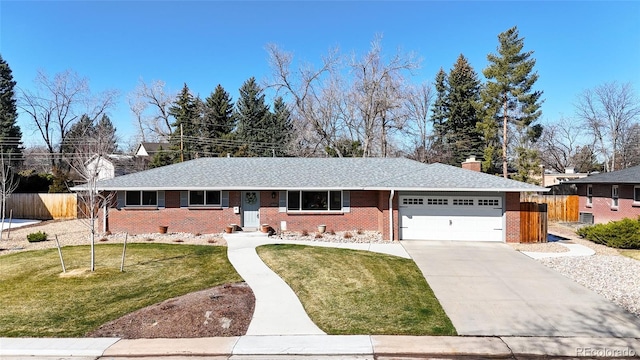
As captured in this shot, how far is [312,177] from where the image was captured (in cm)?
1969

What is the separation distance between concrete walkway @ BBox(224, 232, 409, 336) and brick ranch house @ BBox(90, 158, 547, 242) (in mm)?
2468

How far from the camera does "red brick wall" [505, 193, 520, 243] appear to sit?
16.4 m

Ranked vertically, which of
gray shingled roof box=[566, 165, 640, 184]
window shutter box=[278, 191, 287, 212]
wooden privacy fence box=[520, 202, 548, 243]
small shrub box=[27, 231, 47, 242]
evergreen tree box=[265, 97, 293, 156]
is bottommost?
small shrub box=[27, 231, 47, 242]

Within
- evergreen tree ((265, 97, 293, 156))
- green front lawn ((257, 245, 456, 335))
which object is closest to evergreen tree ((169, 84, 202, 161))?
evergreen tree ((265, 97, 293, 156))

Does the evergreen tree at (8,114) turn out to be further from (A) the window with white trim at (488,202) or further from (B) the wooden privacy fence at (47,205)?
(A) the window with white trim at (488,202)

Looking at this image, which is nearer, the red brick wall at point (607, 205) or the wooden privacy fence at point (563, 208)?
the red brick wall at point (607, 205)

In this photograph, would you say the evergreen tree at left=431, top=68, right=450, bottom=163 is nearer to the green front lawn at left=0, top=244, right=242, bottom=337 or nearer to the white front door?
the white front door

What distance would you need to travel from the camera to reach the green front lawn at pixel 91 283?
7.86 meters

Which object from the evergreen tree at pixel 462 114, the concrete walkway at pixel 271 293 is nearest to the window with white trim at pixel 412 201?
the concrete walkway at pixel 271 293

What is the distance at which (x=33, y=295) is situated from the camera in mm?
9469

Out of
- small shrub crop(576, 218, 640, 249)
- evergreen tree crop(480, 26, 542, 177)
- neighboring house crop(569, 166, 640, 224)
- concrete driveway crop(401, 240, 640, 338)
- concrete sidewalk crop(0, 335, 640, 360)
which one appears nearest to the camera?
concrete sidewalk crop(0, 335, 640, 360)

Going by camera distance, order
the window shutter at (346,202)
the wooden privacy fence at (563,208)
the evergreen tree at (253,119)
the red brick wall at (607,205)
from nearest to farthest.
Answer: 1. the window shutter at (346,202)
2. the red brick wall at (607,205)
3. the wooden privacy fence at (563,208)
4. the evergreen tree at (253,119)

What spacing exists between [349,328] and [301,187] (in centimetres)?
1148

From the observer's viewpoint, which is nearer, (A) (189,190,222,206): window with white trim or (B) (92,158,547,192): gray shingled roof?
(B) (92,158,547,192): gray shingled roof
